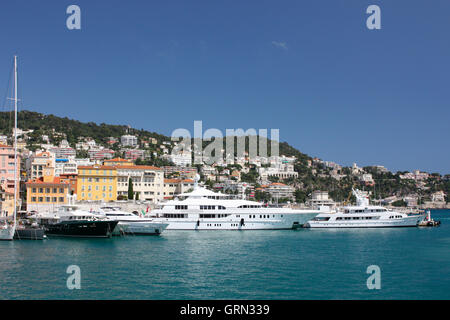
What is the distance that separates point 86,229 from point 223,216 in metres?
16.3

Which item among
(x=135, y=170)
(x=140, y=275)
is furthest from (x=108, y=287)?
(x=135, y=170)

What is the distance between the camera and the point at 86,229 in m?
39.0

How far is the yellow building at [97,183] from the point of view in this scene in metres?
67.8

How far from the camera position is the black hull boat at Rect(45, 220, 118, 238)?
127 ft

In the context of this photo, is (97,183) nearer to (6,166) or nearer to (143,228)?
(6,166)

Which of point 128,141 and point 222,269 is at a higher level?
point 128,141

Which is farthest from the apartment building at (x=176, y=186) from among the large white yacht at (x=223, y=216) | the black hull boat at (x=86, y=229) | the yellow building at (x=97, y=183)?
the black hull boat at (x=86, y=229)

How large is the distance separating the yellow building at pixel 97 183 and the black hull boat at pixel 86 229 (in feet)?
93.5

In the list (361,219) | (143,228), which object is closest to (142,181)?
(143,228)

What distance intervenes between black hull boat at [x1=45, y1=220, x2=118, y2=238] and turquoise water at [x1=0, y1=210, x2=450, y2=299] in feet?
5.99

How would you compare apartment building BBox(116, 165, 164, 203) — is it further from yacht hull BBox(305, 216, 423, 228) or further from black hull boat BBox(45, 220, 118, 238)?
black hull boat BBox(45, 220, 118, 238)

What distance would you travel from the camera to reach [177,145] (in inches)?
7096
